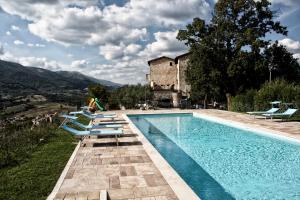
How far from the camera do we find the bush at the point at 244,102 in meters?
20.4

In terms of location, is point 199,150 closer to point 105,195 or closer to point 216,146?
point 216,146

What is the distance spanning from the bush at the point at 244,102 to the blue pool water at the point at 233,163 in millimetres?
7694

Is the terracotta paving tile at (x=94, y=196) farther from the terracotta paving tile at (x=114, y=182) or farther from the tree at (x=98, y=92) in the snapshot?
the tree at (x=98, y=92)

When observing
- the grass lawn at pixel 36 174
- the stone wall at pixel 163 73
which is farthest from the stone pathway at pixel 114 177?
the stone wall at pixel 163 73

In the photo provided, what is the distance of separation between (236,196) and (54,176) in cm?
364

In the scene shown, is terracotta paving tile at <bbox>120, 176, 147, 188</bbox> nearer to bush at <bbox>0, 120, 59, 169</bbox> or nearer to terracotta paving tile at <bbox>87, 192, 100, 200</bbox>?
terracotta paving tile at <bbox>87, 192, 100, 200</bbox>

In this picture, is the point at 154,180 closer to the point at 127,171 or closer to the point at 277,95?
the point at 127,171

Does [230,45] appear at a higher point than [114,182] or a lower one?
higher

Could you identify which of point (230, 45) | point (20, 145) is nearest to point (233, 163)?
point (20, 145)

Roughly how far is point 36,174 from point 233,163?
17.2ft

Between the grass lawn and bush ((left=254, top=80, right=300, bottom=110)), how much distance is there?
46.3 ft

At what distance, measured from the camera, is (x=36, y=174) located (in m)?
5.73

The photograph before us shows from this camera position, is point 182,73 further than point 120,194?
Yes

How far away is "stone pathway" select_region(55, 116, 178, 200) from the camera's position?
4.59 m
